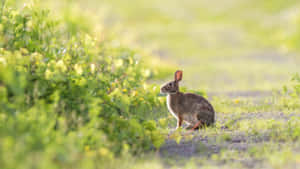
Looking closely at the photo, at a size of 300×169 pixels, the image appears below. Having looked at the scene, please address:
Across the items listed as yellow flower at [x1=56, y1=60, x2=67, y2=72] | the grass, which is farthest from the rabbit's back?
yellow flower at [x1=56, y1=60, x2=67, y2=72]

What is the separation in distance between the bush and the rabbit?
527 millimetres

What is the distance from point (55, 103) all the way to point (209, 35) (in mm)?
22345

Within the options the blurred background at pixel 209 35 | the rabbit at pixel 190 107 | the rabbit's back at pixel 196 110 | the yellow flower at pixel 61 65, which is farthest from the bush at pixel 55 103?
the blurred background at pixel 209 35

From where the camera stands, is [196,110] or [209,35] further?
[209,35]

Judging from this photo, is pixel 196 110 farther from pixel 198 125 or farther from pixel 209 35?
pixel 209 35

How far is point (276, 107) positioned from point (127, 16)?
Answer: 80.0 feet

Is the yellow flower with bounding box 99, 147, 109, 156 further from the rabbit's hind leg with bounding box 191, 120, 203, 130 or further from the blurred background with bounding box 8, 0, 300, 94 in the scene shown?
the blurred background with bounding box 8, 0, 300, 94

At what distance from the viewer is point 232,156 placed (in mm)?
4215

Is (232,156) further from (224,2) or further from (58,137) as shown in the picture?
(224,2)

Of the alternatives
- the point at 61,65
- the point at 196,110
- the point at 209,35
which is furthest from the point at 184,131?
the point at 209,35

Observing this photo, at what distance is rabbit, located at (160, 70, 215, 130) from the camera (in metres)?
5.43

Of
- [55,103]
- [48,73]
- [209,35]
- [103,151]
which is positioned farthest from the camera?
[209,35]

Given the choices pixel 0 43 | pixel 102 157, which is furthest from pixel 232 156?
pixel 0 43

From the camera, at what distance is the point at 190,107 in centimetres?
548
